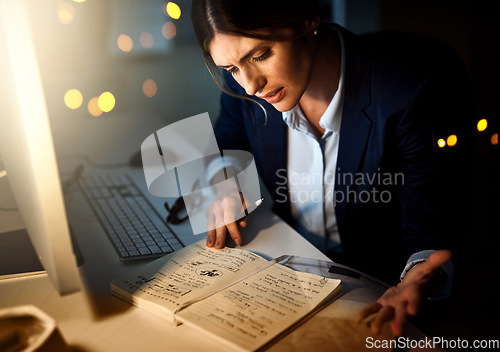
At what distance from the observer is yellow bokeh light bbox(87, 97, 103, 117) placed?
167 centimetres

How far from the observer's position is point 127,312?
0.55 m

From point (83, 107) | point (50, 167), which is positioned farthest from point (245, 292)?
point (83, 107)

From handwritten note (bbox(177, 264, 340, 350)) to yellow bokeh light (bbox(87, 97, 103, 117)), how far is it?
131 centimetres

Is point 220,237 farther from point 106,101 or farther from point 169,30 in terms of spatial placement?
point 106,101

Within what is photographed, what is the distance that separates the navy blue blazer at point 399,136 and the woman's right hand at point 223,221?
0.23 m

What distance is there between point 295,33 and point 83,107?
1276 millimetres

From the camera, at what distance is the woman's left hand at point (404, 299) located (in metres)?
0.48

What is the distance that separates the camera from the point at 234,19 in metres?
0.67

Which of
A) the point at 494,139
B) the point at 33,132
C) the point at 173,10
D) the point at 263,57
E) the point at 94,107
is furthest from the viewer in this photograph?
the point at 94,107

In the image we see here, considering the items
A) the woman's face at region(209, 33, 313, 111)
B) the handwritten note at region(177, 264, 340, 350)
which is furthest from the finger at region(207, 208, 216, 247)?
the woman's face at region(209, 33, 313, 111)

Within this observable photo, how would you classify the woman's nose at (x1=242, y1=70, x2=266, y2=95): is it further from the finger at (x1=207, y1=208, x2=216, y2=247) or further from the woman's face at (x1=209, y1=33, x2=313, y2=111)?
the finger at (x1=207, y1=208, x2=216, y2=247)

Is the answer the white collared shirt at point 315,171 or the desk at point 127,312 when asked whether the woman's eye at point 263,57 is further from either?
the desk at point 127,312

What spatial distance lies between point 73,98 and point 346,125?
1.27m

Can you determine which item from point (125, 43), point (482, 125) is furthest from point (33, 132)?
point (125, 43)
